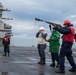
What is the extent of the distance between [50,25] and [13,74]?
248 centimetres

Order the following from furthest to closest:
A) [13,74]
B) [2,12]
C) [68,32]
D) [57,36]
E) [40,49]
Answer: [2,12], [40,49], [57,36], [68,32], [13,74]

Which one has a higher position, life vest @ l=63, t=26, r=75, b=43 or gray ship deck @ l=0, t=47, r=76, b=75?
life vest @ l=63, t=26, r=75, b=43

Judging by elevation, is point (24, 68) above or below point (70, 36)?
below

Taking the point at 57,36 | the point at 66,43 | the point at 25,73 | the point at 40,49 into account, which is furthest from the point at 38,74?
the point at 40,49

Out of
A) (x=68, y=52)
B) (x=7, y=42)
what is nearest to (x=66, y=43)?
(x=68, y=52)

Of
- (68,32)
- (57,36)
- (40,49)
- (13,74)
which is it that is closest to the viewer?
(13,74)

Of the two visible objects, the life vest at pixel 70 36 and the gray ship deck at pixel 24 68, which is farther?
the life vest at pixel 70 36

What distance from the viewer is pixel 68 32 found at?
12172 mm

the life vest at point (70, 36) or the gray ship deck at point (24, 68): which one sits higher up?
the life vest at point (70, 36)

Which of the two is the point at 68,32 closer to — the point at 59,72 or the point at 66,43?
the point at 66,43

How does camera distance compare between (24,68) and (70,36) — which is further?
(24,68)

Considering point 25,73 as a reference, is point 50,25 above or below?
above

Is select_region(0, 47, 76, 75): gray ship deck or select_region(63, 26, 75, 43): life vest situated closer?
select_region(0, 47, 76, 75): gray ship deck

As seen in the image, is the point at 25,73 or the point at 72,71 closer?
the point at 25,73
